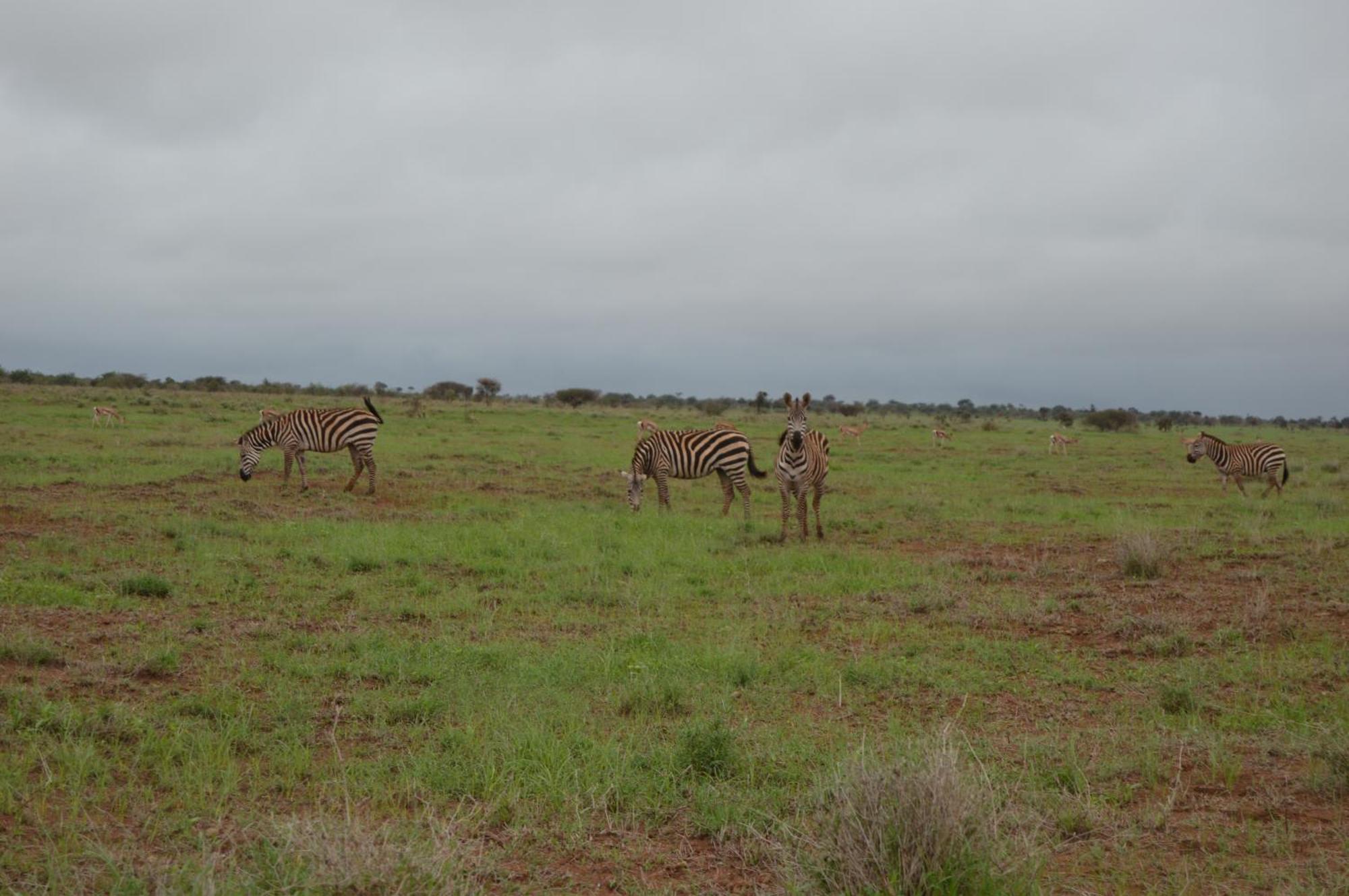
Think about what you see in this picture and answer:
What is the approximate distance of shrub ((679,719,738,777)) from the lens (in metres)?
5.40

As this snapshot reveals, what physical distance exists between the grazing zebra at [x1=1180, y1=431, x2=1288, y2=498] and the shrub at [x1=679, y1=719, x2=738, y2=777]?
20665mm

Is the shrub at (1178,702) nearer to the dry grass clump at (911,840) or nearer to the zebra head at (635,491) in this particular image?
the dry grass clump at (911,840)

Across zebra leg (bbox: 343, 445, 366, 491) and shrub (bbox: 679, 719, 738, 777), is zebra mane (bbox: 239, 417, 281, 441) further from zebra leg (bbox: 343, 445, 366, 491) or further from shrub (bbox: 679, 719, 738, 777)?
shrub (bbox: 679, 719, 738, 777)

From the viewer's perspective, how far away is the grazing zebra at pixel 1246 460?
21.7 metres

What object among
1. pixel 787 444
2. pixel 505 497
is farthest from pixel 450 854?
pixel 505 497

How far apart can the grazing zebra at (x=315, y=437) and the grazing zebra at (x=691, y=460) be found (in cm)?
560

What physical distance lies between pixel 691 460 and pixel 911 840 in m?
14.5

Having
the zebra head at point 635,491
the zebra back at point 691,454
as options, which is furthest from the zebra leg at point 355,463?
the zebra back at point 691,454

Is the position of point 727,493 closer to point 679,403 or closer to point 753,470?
point 753,470

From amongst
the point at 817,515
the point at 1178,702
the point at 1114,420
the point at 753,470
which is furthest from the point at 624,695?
the point at 1114,420

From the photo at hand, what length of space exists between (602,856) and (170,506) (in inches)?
522

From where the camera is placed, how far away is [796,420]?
1409 centimetres

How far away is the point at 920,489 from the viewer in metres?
21.8

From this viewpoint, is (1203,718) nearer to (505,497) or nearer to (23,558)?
(23,558)
